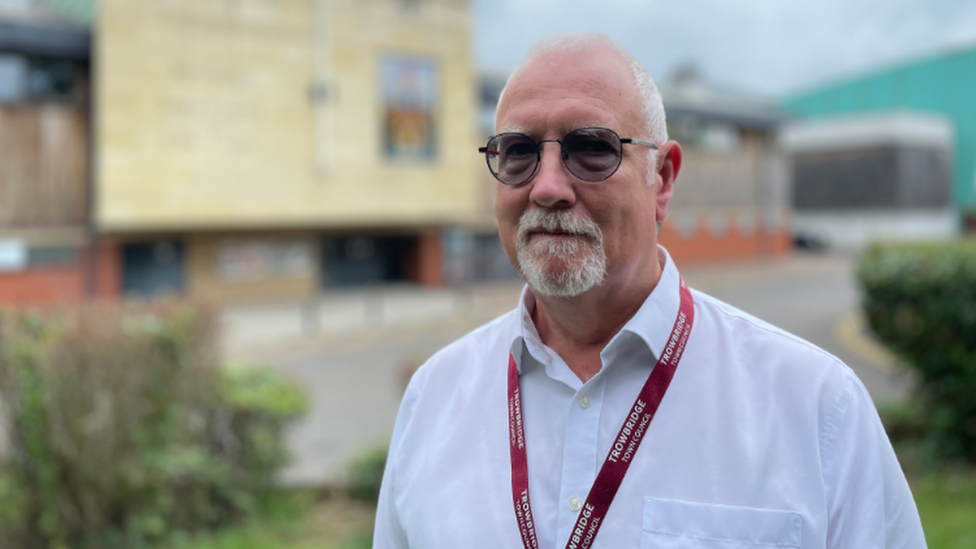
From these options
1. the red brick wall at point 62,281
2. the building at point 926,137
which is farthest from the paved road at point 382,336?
the building at point 926,137

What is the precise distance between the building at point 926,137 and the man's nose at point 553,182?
Result: 43.8m

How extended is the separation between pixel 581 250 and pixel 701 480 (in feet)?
1.83

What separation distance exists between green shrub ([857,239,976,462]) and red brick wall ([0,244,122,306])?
16577 mm

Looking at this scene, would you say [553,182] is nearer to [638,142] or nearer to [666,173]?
[638,142]

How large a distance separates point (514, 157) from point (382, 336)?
16.1 metres

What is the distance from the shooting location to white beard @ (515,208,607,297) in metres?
1.82

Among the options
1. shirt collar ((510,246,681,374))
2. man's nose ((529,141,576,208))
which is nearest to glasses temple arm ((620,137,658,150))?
man's nose ((529,141,576,208))

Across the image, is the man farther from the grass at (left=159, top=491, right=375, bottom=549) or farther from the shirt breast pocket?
the grass at (left=159, top=491, right=375, bottom=549)

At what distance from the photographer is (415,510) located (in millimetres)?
1918

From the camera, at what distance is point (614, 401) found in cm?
180

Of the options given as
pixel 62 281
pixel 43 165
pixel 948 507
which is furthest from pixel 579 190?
pixel 62 281

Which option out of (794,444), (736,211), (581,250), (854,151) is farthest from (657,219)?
(854,151)

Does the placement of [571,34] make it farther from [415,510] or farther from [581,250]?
[415,510]

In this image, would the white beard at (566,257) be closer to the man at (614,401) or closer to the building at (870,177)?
the man at (614,401)
